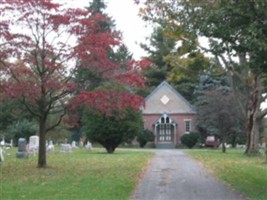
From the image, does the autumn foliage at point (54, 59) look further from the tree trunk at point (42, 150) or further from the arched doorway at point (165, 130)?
the arched doorway at point (165, 130)

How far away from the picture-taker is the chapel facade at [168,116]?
68.7 meters

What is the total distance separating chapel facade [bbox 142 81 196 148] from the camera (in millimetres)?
68688

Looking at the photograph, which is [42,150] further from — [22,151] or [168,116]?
[168,116]

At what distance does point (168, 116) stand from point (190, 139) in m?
6.98

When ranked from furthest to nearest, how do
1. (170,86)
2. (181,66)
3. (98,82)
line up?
1. (170,86)
2. (181,66)
3. (98,82)

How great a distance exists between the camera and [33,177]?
18.3 metres

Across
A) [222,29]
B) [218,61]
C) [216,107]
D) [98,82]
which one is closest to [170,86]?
[216,107]

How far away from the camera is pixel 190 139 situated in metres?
62.8

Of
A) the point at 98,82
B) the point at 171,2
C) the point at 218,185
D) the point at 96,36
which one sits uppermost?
the point at 171,2

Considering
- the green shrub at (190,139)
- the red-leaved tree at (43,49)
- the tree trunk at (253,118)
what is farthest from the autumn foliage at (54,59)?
the green shrub at (190,139)

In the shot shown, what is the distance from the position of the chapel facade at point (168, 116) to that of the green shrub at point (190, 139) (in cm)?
438

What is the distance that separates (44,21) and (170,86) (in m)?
49.0

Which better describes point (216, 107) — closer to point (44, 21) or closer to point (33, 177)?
point (44, 21)

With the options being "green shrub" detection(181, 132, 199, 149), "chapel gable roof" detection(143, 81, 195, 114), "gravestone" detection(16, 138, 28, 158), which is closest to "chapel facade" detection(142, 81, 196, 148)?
"chapel gable roof" detection(143, 81, 195, 114)
